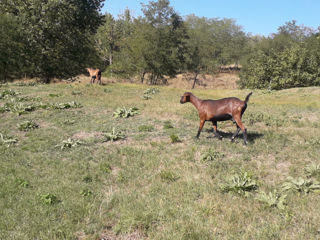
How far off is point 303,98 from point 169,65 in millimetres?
30986

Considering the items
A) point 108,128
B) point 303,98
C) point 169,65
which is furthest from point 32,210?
point 169,65

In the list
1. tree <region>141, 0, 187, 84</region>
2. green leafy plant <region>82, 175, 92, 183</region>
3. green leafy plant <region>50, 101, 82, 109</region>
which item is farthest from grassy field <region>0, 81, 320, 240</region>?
tree <region>141, 0, 187, 84</region>

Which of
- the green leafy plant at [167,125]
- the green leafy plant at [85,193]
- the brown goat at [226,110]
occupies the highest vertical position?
the brown goat at [226,110]

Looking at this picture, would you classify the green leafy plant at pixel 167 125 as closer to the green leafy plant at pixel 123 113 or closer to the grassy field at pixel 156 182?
the grassy field at pixel 156 182

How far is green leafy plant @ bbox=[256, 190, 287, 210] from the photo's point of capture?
23.2 feet

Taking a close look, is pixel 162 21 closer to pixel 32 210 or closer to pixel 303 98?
pixel 303 98

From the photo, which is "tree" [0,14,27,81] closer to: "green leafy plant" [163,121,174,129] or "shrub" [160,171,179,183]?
"green leafy plant" [163,121,174,129]

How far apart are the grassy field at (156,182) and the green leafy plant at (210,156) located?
0.14ft

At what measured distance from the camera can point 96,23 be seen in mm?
39688

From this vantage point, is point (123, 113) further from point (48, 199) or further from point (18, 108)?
point (48, 199)

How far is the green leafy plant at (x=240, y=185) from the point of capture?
8.01 metres

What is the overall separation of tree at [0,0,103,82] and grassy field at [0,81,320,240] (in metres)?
22.3

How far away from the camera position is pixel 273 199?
720 cm

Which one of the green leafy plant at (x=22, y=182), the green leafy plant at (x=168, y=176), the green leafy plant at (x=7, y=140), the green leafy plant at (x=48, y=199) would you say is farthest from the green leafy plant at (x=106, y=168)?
the green leafy plant at (x=7, y=140)
